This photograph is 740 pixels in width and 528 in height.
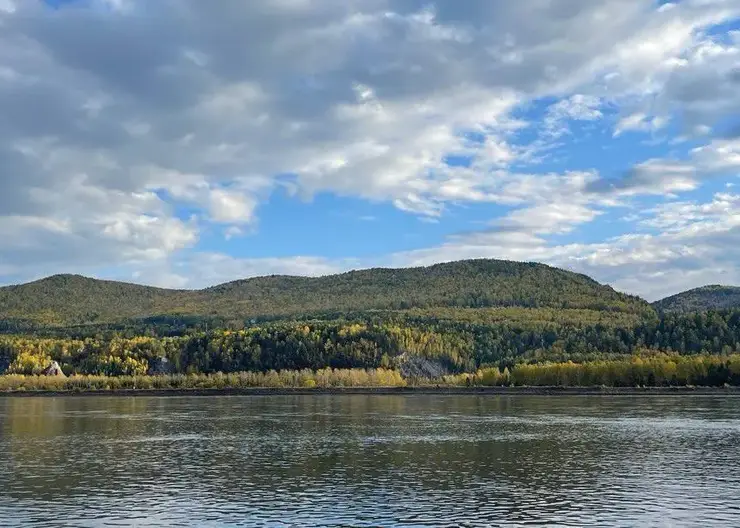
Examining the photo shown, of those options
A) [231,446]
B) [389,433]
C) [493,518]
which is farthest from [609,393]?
[493,518]

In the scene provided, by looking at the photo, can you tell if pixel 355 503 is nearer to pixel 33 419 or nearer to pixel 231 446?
pixel 231 446

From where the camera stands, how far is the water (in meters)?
40.0

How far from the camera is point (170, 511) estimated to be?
136 feet

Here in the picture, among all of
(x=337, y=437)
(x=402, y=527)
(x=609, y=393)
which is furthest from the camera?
(x=609, y=393)

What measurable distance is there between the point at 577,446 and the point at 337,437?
22.0 meters

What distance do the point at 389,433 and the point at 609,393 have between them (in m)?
110

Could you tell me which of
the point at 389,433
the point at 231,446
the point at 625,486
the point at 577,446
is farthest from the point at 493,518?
the point at 389,433

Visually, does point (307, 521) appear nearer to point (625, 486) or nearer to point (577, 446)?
point (625, 486)

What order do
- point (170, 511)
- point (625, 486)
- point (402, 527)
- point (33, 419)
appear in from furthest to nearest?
point (33, 419), point (625, 486), point (170, 511), point (402, 527)

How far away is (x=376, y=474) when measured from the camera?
5362 centimetres

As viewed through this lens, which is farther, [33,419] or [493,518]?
[33,419]

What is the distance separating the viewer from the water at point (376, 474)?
39969mm

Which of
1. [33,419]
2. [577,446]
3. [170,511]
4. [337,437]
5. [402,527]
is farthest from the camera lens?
[33,419]

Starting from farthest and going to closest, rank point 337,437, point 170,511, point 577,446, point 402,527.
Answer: point 337,437, point 577,446, point 170,511, point 402,527
